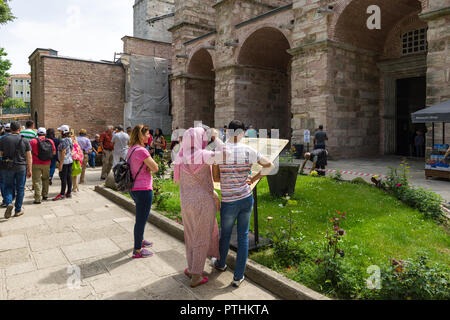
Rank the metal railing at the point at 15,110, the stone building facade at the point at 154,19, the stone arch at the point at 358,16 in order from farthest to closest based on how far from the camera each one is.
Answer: the metal railing at the point at 15,110, the stone building facade at the point at 154,19, the stone arch at the point at 358,16

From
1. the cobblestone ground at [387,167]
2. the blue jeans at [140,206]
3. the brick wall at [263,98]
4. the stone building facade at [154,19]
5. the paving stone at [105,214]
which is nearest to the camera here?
the blue jeans at [140,206]

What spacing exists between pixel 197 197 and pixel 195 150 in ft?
1.61

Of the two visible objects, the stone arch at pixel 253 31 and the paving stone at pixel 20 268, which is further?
the stone arch at pixel 253 31

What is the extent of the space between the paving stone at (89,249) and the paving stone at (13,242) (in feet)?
2.23

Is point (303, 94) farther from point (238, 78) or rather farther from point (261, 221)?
point (261, 221)

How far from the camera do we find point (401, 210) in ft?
19.8

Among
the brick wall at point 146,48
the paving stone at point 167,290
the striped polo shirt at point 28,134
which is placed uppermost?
the brick wall at point 146,48

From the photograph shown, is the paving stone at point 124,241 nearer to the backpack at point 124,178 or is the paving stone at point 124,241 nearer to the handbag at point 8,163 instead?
the backpack at point 124,178

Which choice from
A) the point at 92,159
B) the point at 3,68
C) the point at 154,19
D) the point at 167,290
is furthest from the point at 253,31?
the point at 3,68

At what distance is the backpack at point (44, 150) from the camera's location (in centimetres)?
721

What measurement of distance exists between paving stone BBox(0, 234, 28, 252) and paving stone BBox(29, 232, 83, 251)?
0.12 metres

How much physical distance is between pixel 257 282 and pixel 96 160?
13693 mm

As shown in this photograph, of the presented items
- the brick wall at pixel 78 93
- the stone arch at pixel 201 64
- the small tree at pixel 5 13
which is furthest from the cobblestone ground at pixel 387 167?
the brick wall at pixel 78 93

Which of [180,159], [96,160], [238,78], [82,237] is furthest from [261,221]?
[238,78]
